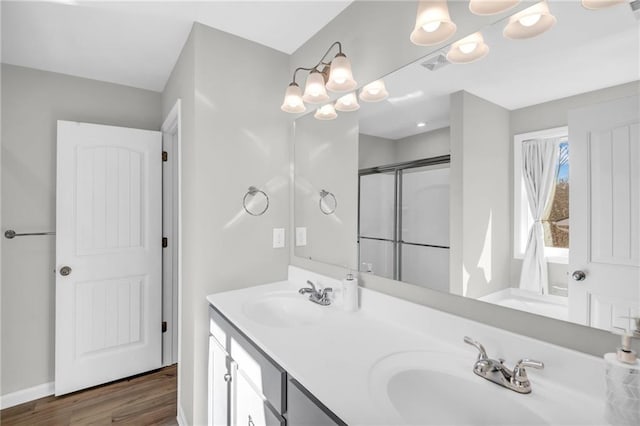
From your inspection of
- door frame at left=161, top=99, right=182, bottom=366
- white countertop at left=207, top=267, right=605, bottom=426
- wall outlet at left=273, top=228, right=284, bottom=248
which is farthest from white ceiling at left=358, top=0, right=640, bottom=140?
door frame at left=161, top=99, right=182, bottom=366

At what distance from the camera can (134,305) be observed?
8.08 ft

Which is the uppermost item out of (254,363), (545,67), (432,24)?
(432,24)

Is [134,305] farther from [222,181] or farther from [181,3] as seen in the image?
[181,3]

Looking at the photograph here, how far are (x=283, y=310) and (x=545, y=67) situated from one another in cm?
153

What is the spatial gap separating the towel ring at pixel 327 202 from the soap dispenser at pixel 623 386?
4.15 feet

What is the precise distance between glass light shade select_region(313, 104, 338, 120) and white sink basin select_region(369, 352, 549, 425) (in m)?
1.25

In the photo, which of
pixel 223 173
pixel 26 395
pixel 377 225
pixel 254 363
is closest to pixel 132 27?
pixel 223 173

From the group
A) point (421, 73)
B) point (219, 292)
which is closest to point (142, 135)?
point (219, 292)

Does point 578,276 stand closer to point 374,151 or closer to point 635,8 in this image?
point 635,8

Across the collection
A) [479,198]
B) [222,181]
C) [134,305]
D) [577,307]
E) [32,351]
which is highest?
[222,181]

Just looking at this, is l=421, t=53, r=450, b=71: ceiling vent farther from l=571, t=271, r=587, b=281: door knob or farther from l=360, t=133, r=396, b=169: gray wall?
l=571, t=271, r=587, b=281: door knob

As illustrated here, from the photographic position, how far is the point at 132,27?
1.72 m

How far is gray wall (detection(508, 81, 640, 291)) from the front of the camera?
0.79 m

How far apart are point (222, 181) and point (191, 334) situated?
2.94 ft
